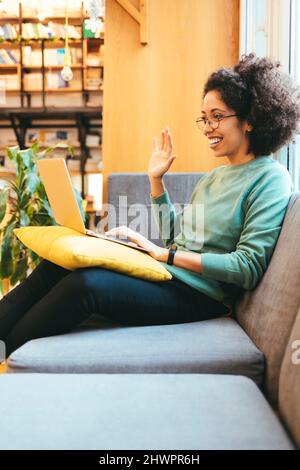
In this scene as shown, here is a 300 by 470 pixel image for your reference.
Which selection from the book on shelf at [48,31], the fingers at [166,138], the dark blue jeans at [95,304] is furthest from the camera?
the book on shelf at [48,31]

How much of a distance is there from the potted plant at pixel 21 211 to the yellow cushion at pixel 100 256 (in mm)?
1109

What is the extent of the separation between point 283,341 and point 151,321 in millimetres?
367

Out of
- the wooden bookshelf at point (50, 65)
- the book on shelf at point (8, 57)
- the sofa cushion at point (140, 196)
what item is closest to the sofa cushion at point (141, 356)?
the sofa cushion at point (140, 196)

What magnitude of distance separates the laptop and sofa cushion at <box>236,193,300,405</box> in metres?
0.35

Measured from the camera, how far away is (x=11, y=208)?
2.43 metres

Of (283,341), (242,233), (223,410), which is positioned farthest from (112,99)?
(223,410)

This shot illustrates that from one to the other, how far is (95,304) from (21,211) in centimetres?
135

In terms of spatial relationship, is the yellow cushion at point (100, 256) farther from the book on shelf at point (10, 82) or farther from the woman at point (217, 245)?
the book on shelf at point (10, 82)

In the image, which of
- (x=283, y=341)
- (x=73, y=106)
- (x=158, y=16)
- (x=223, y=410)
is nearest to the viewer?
(x=223, y=410)

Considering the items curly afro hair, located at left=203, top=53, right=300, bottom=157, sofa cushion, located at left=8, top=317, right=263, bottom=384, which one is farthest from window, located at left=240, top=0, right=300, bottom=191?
sofa cushion, located at left=8, top=317, right=263, bottom=384

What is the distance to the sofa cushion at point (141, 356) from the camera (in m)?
0.99

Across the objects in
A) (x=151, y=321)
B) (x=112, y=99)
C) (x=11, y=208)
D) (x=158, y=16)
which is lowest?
(x=151, y=321)

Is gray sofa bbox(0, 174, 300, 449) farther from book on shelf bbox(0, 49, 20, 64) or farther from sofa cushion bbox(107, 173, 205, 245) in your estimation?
book on shelf bbox(0, 49, 20, 64)
